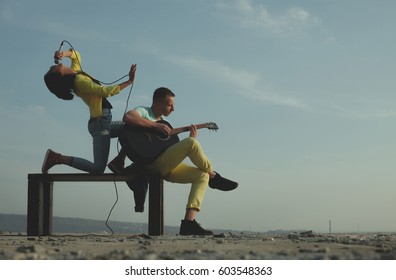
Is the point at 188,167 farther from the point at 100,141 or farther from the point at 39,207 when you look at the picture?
the point at 39,207

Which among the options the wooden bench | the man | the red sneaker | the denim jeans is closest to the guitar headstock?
the man

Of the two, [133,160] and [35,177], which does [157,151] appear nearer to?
Answer: [133,160]

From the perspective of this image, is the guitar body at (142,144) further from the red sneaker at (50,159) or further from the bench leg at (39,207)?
the bench leg at (39,207)

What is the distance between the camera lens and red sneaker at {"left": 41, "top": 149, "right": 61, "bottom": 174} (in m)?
9.39

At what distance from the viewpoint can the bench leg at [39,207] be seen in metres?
9.62

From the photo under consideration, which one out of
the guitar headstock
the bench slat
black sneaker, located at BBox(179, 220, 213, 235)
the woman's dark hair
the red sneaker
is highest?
the woman's dark hair

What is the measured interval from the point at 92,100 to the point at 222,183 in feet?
7.54

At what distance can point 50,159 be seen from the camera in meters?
9.44

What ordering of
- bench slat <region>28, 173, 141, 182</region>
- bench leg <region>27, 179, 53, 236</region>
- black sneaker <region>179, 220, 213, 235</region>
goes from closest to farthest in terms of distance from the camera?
black sneaker <region>179, 220, 213, 235</region>
bench slat <region>28, 173, 141, 182</region>
bench leg <region>27, 179, 53, 236</region>

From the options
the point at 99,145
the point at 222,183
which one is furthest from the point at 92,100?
the point at 222,183

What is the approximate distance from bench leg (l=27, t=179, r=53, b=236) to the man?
1.11 metres

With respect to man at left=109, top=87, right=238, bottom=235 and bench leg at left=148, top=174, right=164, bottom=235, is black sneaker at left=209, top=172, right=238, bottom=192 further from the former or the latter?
bench leg at left=148, top=174, right=164, bottom=235

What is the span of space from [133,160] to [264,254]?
4.44 metres
